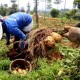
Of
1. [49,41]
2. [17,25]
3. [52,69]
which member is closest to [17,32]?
[17,25]

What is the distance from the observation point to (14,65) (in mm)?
3986

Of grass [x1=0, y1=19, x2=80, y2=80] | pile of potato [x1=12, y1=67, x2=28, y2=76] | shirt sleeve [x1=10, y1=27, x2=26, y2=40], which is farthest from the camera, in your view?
shirt sleeve [x1=10, y1=27, x2=26, y2=40]

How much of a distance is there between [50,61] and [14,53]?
0.65 meters

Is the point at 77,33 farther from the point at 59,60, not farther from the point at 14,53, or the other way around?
the point at 14,53

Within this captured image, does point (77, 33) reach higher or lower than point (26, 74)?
higher

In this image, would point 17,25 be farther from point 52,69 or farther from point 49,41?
point 52,69

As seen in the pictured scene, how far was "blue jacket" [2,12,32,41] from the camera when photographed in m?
3.82

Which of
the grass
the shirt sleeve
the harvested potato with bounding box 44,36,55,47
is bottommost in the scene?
the grass

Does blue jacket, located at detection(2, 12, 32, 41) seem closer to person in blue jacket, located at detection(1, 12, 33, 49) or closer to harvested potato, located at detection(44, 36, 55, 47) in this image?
person in blue jacket, located at detection(1, 12, 33, 49)

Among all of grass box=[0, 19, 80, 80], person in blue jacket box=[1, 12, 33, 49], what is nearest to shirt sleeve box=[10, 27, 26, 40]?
person in blue jacket box=[1, 12, 33, 49]

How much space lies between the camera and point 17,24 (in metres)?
4.03

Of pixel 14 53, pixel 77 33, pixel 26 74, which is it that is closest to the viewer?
pixel 77 33

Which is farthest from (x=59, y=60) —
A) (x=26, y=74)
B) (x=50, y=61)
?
(x=26, y=74)

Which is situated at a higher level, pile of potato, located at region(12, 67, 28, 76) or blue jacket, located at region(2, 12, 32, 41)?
blue jacket, located at region(2, 12, 32, 41)
